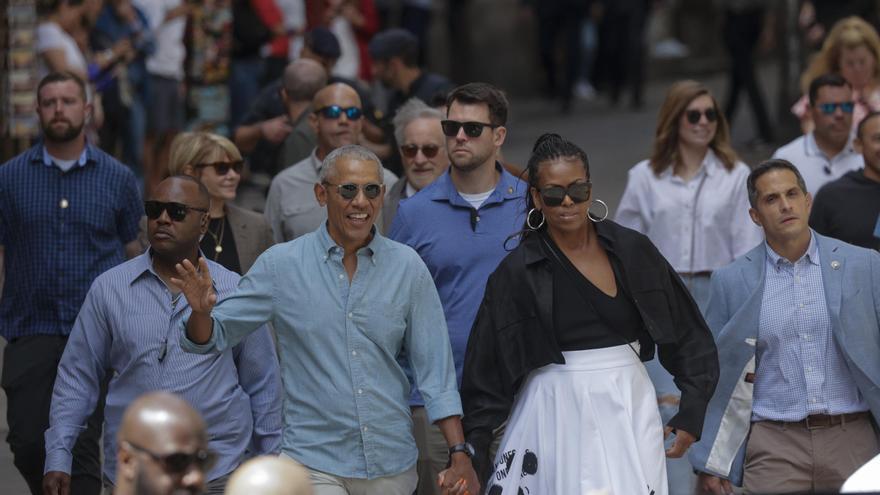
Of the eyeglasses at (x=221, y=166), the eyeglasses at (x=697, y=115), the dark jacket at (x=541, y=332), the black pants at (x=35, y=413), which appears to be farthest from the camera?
the eyeglasses at (x=697, y=115)

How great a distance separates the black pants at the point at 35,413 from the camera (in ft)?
27.1

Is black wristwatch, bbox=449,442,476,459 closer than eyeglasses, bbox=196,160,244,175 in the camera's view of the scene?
Yes

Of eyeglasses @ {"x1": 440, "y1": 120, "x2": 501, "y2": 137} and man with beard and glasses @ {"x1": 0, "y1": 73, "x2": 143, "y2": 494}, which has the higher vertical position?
eyeglasses @ {"x1": 440, "y1": 120, "x2": 501, "y2": 137}

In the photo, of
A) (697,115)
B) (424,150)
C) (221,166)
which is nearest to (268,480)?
(221,166)

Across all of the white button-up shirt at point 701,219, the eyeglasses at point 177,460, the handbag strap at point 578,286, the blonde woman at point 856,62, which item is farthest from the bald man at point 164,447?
the blonde woman at point 856,62

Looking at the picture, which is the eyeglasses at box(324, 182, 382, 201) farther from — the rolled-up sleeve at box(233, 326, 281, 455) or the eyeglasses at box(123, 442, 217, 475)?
the eyeglasses at box(123, 442, 217, 475)

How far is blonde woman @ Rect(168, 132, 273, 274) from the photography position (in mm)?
8469

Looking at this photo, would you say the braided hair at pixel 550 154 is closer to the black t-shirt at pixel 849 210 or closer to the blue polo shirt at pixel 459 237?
the blue polo shirt at pixel 459 237

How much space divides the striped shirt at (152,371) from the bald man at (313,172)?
187 cm

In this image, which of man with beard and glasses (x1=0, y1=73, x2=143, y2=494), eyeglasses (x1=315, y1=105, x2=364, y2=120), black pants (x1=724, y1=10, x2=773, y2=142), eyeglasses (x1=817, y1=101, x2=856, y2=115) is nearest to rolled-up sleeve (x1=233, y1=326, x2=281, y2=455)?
man with beard and glasses (x1=0, y1=73, x2=143, y2=494)

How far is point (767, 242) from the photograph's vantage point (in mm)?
7660

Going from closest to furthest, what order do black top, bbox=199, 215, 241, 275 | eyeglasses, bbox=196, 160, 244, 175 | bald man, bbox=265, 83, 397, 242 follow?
1. black top, bbox=199, 215, 241, 275
2. eyeglasses, bbox=196, 160, 244, 175
3. bald man, bbox=265, 83, 397, 242

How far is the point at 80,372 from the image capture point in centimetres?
713

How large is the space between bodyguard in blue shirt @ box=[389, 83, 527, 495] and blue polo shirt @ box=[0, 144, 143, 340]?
147cm
